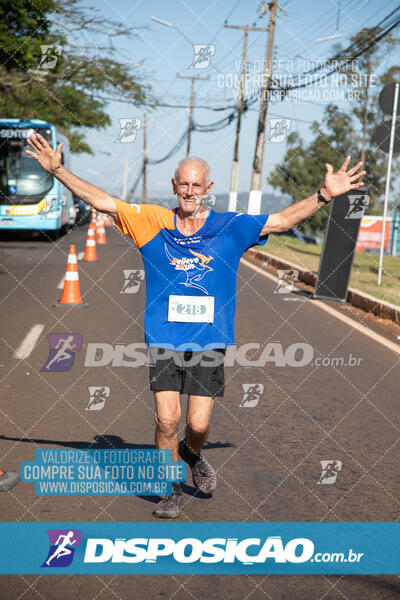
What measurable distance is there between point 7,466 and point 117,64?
2105 cm

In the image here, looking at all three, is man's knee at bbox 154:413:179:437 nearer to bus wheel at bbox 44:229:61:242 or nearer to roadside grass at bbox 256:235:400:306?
roadside grass at bbox 256:235:400:306

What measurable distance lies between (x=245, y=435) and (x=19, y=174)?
866 inches

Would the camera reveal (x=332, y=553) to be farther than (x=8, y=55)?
No

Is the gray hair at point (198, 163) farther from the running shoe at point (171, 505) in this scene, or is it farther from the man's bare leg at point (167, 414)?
the running shoe at point (171, 505)

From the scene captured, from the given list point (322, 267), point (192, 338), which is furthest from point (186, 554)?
point (322, 267)

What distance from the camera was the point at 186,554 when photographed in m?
3.75

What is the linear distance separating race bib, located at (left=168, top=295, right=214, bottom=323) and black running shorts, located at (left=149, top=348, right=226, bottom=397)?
0.17 m

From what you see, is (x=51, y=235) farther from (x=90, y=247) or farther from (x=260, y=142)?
(x=90, y=247)

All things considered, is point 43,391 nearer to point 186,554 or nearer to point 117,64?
point 186,554

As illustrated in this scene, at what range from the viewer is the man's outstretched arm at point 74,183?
433 centimetres

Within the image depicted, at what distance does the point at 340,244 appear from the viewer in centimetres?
1293

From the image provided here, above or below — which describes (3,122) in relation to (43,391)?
above

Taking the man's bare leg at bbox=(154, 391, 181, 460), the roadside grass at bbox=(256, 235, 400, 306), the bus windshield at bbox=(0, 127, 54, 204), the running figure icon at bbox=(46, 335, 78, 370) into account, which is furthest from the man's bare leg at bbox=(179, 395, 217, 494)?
the bus windshield at bbox=(0, 127, 54, 204)

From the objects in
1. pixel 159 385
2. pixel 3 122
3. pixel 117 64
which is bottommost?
pixel 159 385
